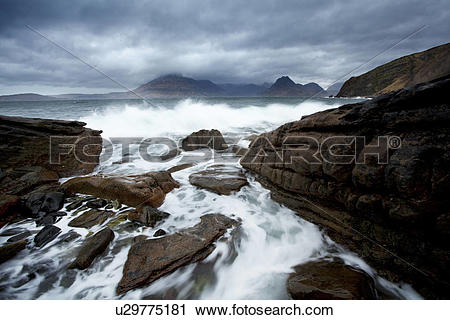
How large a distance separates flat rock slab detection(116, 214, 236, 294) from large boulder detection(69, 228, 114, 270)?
47cm

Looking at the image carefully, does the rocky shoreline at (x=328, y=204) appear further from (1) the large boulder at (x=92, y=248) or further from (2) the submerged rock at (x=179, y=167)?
(2) the submerged rock at (x=179, y=167)

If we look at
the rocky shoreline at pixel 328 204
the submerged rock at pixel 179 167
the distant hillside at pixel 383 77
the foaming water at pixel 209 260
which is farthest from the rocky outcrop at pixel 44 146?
the distant hillside at pixel 383 77

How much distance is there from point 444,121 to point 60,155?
832 centimetres

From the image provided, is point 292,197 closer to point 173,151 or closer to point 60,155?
point 173,151

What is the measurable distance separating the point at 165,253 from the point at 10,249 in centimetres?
228

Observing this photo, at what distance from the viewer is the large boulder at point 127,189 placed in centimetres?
406

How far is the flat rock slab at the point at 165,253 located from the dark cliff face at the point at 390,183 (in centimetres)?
191

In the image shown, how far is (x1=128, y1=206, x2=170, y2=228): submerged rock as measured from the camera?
357cm

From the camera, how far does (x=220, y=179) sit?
5.25 metres

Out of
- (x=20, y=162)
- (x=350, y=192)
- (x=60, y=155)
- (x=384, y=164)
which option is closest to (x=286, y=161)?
(x=350, y=192)

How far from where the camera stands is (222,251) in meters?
3.03

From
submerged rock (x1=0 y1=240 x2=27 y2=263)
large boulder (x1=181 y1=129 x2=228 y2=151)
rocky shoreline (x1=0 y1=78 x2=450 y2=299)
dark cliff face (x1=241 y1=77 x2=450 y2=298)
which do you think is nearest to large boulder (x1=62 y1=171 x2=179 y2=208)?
rocky shoreline (x1=0 y1=78 x2=450 y2=299)
